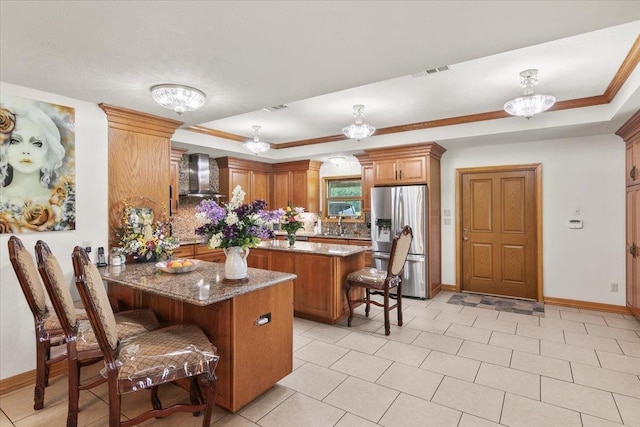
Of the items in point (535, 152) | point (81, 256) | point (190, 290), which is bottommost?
point (190, 290)

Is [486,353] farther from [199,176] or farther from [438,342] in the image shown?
[199,176]

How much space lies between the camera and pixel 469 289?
5293mm

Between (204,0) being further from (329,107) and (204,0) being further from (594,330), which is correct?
(594,330)

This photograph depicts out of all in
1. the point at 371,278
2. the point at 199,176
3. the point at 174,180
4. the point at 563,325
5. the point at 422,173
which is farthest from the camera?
the point at 199,176

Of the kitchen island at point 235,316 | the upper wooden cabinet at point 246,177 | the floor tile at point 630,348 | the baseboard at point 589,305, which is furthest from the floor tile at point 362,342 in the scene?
the upper wooden cabinet at point 246,177

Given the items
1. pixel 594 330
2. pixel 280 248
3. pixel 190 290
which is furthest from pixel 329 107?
pixel 594 330

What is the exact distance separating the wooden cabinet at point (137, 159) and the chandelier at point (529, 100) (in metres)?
3.47

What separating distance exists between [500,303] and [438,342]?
1.96 meters

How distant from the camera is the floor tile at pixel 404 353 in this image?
9.71 feet

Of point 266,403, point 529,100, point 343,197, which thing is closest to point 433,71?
point 529,100

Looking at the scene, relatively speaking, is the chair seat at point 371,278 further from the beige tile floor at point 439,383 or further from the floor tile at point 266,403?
the floor tile at point 266,403

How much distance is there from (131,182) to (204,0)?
89.8 inches

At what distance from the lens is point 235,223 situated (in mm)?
Answer: 2330

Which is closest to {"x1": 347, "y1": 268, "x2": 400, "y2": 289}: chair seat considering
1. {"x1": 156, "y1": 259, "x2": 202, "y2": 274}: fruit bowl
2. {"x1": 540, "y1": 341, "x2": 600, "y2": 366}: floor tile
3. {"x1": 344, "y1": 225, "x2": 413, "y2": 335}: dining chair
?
{"x1": 344, "y1": 225, "x2": 413, "y2": 335}: dining chair
